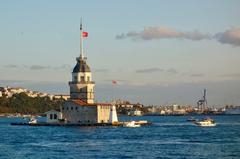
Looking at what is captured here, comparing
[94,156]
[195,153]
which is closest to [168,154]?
[195,153]

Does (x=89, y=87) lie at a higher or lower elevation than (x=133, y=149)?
higher

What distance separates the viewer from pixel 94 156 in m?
61.8

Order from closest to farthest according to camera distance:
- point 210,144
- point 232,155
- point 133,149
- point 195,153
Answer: point 232,155
point 195,153
point 133,149
point 210,144

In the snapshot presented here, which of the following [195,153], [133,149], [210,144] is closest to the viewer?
[195,153]

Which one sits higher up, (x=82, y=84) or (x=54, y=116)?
(x=82, y=84)

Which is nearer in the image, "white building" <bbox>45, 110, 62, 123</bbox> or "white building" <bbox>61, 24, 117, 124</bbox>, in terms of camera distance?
"white building" <bbox>61, 24, 117, 124</bbox>

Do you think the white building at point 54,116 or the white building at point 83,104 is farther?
the white building at point 54,116

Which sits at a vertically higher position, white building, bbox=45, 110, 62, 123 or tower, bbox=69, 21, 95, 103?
tower, bbox=69, 21, 95, 103

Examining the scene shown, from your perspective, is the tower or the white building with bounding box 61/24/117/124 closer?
the white building with bounding box 61/24/117/124

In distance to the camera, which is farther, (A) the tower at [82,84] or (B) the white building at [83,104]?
(A) the tower at [82,84]

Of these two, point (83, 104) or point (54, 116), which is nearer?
point (83, 104)

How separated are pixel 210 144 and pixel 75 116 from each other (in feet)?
177

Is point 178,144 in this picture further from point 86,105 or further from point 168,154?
point 86,105

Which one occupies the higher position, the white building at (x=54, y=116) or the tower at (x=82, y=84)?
the tower at (x=82, y=84)
